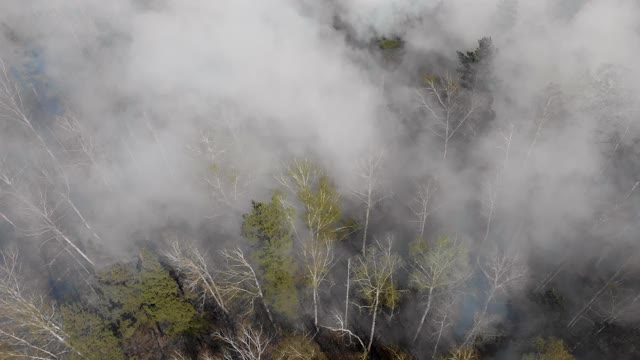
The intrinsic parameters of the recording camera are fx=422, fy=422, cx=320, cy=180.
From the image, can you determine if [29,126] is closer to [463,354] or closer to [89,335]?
[89,335]

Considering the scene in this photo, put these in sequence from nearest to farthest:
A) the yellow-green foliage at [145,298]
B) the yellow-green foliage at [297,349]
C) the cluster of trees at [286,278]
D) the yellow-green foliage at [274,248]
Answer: the yellow-green foliage at [274,248] < the cluster of trees at [286,278] < the yellow-green foliage at [145,298] < the yellow-green foliage at [297,349]

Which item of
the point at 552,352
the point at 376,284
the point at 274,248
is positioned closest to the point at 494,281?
the point at 552,352

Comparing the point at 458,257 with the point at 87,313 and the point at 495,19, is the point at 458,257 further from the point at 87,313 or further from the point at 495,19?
the point at 495,19

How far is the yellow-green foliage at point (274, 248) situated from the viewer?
1822 centimetres

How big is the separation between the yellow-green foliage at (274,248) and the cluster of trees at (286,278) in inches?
2.9

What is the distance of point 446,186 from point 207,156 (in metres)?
16.4

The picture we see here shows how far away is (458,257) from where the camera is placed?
64.4ft

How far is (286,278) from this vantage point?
19.9 m

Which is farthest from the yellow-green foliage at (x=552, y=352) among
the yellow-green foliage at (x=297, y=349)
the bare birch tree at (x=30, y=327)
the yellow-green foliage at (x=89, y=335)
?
the bare birch tree at (x=30, y=327)

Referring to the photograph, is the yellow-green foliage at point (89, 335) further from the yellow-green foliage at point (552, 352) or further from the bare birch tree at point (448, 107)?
the bare birch tree at point (448, 107)

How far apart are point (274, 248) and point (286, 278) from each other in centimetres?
195

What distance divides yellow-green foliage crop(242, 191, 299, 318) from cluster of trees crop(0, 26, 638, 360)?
74mm

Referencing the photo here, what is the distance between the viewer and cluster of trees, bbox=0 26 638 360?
64.4ft

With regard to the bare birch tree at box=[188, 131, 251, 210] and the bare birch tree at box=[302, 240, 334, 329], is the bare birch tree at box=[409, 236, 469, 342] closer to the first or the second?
the bare birch tree at box=[302, 240, 334, 329]
